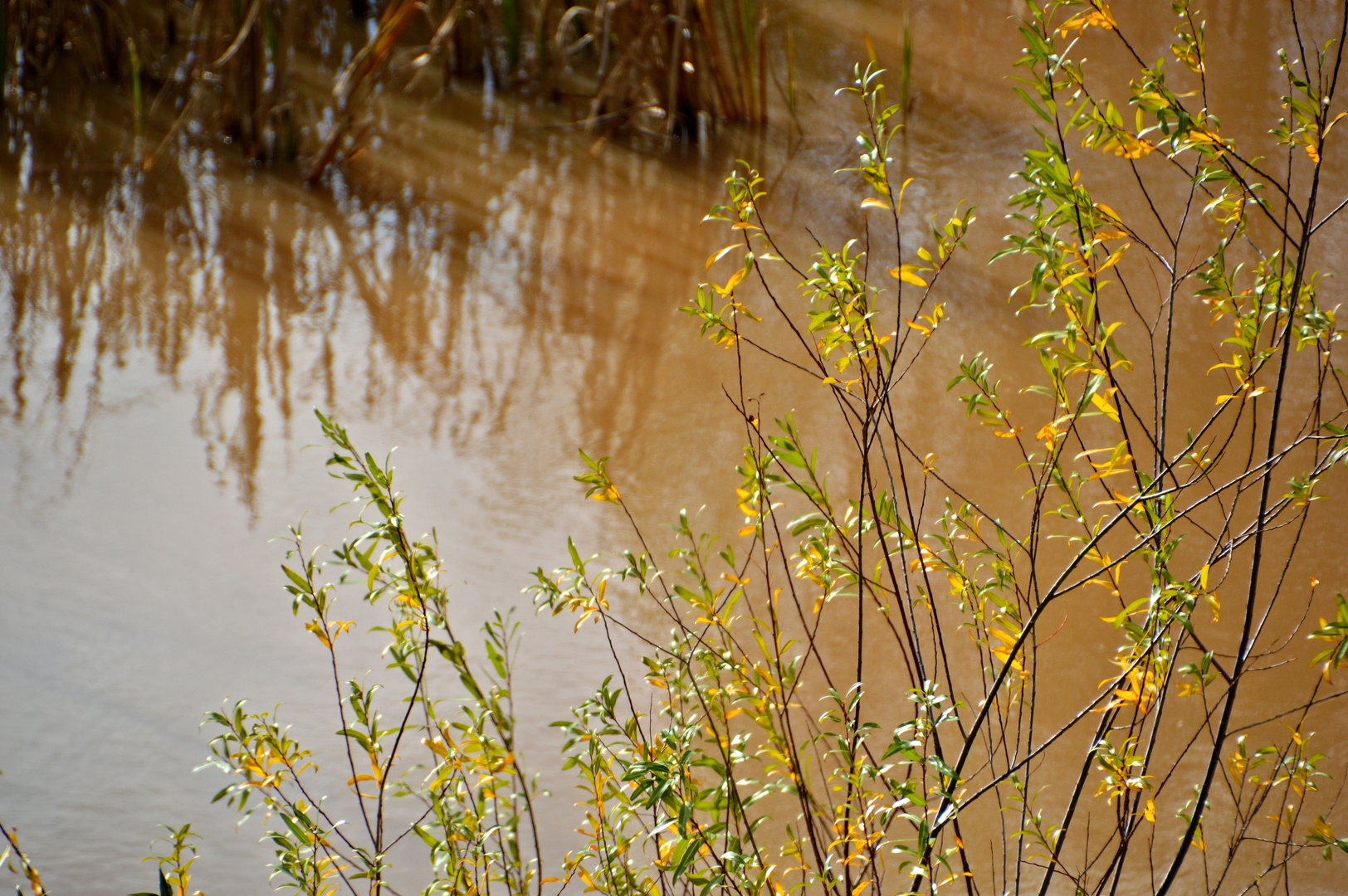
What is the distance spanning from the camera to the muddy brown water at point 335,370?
1.73m

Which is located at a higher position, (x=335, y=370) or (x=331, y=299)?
(x=331, y=299)

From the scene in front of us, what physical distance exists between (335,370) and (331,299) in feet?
1.13

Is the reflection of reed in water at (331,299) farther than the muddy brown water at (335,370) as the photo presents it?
Yes

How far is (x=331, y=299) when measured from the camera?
9.21 feet

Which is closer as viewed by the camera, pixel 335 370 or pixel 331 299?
pixel 335 370

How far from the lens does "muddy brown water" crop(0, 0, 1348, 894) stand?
1.73 m

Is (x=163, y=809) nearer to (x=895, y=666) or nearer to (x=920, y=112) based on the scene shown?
(x=895, y=666)

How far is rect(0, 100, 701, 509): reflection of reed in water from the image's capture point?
242 cm

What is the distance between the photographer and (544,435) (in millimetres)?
2320

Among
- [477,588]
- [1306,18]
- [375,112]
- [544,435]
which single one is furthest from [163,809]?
[1306,18]

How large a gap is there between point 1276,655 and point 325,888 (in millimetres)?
1389

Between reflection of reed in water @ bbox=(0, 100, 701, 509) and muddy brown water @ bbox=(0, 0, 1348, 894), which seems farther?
reflection of reed in water @ bbox=(0, 100, 701, 509)

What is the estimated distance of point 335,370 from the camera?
2.54 metres

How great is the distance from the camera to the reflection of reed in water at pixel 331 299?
242 cm
